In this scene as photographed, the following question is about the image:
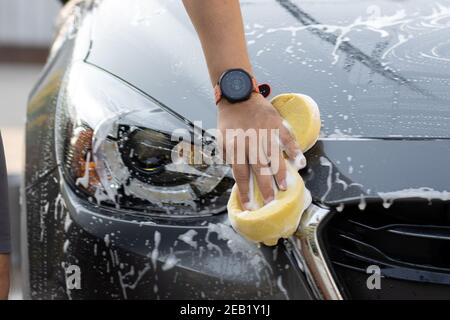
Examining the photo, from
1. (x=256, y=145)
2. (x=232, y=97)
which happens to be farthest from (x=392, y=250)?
(x=232, y=97)

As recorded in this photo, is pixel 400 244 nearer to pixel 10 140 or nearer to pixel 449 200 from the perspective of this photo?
pixel 449 200

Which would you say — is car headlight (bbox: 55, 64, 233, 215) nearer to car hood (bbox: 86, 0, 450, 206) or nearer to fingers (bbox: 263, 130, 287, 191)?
car hood (bbox: 86, 0, 450, 206)

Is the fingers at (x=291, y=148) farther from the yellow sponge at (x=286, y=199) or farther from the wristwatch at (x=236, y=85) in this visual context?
the wristwatch at (x=236, y=85)

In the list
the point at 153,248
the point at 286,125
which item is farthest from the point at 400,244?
the point at 153,248

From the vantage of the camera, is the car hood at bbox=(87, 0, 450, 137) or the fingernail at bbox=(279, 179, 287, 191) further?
the car hood at bbox=(87, 0, 450, 137)

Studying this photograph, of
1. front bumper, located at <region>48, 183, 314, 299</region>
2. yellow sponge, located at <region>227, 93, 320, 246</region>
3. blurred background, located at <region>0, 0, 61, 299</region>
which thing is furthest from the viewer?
blurred background, located at <region>0, 0, 61, 299</region>

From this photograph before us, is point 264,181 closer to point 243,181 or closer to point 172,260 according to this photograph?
point 243,181

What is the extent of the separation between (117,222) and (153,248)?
0.40ft

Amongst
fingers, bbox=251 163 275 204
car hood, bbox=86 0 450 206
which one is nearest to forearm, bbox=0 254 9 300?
car hood, bbox=86 0 450 206

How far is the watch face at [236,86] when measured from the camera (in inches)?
80.1

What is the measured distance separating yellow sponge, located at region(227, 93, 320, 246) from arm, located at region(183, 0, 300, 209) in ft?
0.07

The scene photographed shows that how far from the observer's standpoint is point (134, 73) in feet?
8.08

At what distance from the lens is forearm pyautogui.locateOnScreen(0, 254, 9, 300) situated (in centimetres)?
221

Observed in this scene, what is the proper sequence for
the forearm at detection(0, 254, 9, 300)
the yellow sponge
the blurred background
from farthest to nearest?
the blurred background
the forearm at detection(0, 254, 9, 300)
the yellow sponge
